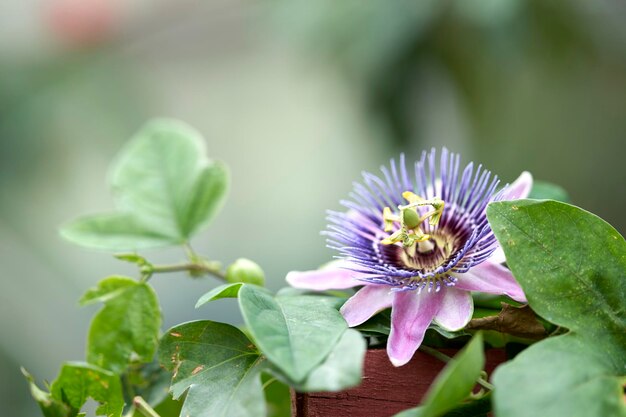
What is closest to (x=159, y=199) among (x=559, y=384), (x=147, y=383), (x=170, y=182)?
(x=170, y=182)

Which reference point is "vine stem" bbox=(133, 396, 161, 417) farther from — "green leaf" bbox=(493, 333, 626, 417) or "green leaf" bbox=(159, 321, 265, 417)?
"green leaf" bbox=(493, 333, 626, 417)

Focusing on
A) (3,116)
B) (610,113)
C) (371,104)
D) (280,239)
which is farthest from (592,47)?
(3,116)

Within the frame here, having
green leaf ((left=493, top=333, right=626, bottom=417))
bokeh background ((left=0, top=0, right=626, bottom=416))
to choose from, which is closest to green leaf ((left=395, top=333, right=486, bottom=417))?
green leaf ((left=493, top=333, right=626, bottom=417))

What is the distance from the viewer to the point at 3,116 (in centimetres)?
271

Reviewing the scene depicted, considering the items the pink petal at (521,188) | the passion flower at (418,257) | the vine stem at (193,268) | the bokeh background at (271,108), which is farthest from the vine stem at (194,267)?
the bokeh background at (271,108)

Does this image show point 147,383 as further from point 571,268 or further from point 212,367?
point 571,268

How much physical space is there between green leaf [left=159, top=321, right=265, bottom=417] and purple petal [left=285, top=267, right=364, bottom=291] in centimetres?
7

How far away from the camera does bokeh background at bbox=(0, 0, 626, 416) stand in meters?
2.27

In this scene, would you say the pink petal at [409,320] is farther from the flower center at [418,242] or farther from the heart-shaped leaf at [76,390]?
the heart-shaped leaf at [76,390]

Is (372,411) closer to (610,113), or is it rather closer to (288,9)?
(288,9)

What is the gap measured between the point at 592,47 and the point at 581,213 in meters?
2.22

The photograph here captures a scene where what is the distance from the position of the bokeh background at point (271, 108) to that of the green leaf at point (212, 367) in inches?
68.1

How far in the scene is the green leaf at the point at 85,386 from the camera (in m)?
0.40

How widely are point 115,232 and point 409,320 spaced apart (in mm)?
246
